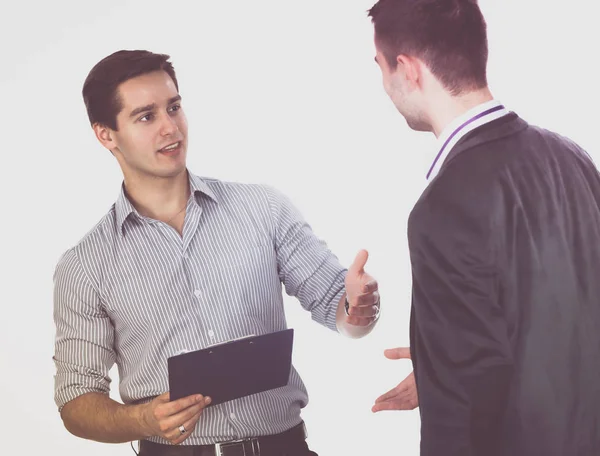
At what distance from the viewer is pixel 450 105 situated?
177 cm

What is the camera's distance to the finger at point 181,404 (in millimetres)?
2223

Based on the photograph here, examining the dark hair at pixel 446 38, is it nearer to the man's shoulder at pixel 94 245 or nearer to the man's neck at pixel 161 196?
the man's neck at pixel 161 196

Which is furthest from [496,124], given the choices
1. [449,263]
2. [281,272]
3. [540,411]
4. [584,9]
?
[584,9]

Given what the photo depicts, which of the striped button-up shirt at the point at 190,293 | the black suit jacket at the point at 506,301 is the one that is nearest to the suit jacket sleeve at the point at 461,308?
the black suit jacket at the point at 506,301

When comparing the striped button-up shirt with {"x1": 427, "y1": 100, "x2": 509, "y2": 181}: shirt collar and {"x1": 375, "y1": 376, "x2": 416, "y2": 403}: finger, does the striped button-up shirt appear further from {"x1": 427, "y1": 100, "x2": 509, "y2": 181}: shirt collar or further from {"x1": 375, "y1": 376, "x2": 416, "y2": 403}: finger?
{"x1": 427, "y1": 100, "x2": 509, "y2": 181}: shirt collar

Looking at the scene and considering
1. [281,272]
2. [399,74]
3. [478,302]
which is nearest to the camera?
[478,302]

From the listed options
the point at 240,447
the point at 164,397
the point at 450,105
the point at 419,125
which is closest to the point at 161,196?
the point at 164,397

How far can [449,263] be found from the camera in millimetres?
1634

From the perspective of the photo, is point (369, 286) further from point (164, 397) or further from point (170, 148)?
point (170, 148)

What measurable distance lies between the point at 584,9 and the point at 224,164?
1915mm

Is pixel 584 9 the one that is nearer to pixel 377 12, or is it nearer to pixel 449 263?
pixel 377 12

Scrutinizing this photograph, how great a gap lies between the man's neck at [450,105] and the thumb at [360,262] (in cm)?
53

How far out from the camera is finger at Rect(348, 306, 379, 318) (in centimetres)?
245

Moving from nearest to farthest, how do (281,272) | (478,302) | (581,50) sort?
(478,302)
(281,272)
(581,50)
